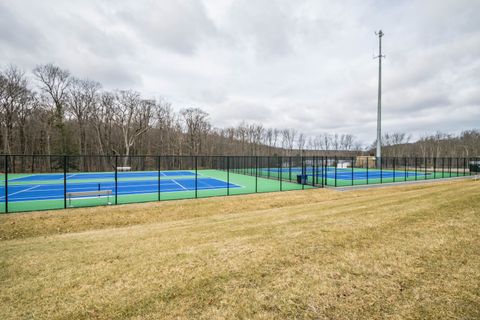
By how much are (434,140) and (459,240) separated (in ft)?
313

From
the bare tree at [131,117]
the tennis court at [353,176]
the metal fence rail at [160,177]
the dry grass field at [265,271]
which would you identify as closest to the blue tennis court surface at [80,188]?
the metal fence rail at [160,177]

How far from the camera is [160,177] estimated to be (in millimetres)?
28438

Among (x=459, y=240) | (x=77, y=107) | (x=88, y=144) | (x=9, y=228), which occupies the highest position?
(x=77, y=107)

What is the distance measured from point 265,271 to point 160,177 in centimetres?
2693

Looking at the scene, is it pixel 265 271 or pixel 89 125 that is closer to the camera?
pixel 265 271

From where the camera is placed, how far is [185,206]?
11984 mm

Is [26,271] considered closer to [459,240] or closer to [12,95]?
[459,240]

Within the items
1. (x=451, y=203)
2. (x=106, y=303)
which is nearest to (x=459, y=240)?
(x=451, y=203)

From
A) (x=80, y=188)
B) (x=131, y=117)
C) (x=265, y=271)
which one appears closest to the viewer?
(x=265, y=271)

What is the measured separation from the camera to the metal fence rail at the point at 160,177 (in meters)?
13.8

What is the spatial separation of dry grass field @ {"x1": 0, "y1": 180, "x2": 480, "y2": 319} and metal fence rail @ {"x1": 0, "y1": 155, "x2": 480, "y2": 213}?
6920 millimetres

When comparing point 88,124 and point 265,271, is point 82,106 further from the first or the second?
point 265,271


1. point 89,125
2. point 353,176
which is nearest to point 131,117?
point 89,125

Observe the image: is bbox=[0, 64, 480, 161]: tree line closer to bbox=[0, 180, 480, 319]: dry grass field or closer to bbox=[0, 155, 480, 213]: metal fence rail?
bbox=[0, 155, 480, 213]: metal fence rail
